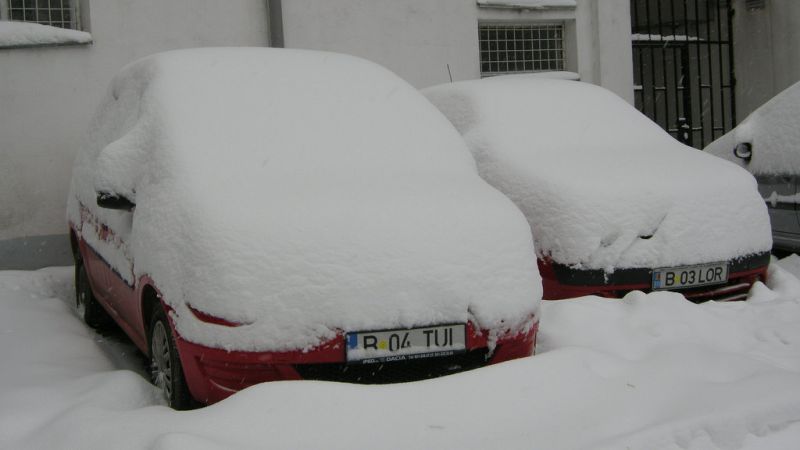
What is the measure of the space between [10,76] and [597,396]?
6061mm

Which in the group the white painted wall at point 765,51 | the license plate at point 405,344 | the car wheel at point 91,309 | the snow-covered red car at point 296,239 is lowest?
the car wheel at point 91,309

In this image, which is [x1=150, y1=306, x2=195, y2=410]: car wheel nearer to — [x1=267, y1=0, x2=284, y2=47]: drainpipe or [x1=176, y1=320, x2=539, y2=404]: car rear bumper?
[x1=176, y1=320, x2=539, y2=404]: car rear bumper

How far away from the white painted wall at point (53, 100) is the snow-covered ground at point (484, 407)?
3.65 meters

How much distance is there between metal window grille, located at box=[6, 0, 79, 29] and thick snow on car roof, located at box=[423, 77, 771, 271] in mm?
4049

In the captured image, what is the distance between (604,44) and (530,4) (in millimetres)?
1118

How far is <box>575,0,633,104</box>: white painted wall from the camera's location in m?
10.4

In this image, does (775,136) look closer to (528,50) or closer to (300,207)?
(528,50)

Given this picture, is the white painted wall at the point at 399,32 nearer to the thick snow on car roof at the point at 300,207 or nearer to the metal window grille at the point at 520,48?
the metal window grille at the point at 520,48

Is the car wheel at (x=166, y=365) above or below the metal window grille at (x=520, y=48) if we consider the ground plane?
below

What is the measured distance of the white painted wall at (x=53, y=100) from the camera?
24.1 feet

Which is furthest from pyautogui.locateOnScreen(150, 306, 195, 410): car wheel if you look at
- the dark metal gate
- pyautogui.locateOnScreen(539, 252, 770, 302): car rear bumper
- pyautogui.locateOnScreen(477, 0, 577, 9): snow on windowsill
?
the dark metal gate

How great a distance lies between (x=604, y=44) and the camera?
10391 mm

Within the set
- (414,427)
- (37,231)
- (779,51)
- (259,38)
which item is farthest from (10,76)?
(779,51)

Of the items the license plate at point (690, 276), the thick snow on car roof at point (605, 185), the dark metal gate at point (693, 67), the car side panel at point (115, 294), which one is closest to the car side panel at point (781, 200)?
the thick snow on car roof at point (605, 185)
